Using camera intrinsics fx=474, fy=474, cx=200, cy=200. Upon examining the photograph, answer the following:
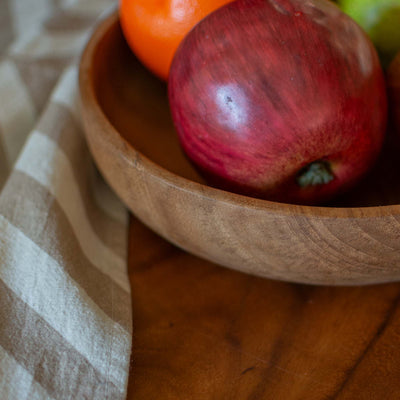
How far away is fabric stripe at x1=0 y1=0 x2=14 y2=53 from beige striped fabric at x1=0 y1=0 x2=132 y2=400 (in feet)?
1.43

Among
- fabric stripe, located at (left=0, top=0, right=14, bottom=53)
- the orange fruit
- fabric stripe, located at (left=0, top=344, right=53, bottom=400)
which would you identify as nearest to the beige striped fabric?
fabric stripe, located at (left=0, top=344, right=53, bottom=400)

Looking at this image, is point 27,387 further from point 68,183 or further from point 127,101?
point 127,101

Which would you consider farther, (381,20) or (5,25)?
(5,25)

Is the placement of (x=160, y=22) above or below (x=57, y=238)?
above

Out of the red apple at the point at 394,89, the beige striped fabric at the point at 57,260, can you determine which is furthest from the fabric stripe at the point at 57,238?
the red apple at the point at 394,89

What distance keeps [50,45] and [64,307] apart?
0.44m

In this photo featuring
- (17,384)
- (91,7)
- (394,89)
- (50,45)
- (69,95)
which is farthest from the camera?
(91,7)

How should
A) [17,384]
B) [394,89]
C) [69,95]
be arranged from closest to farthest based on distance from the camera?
[17,384]
[394,89]
[69,95]

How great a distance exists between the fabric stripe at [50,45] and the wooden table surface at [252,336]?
353 mm

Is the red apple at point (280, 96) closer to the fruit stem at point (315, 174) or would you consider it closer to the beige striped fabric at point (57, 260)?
the fruit stem at point (315, 174)

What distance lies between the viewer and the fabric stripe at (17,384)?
276 millimetres

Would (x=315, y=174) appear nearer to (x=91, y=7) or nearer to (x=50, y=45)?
(x=50, y=45)

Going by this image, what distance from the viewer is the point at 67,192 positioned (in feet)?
1.31

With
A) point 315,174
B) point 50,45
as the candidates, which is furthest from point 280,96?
point 50,45
